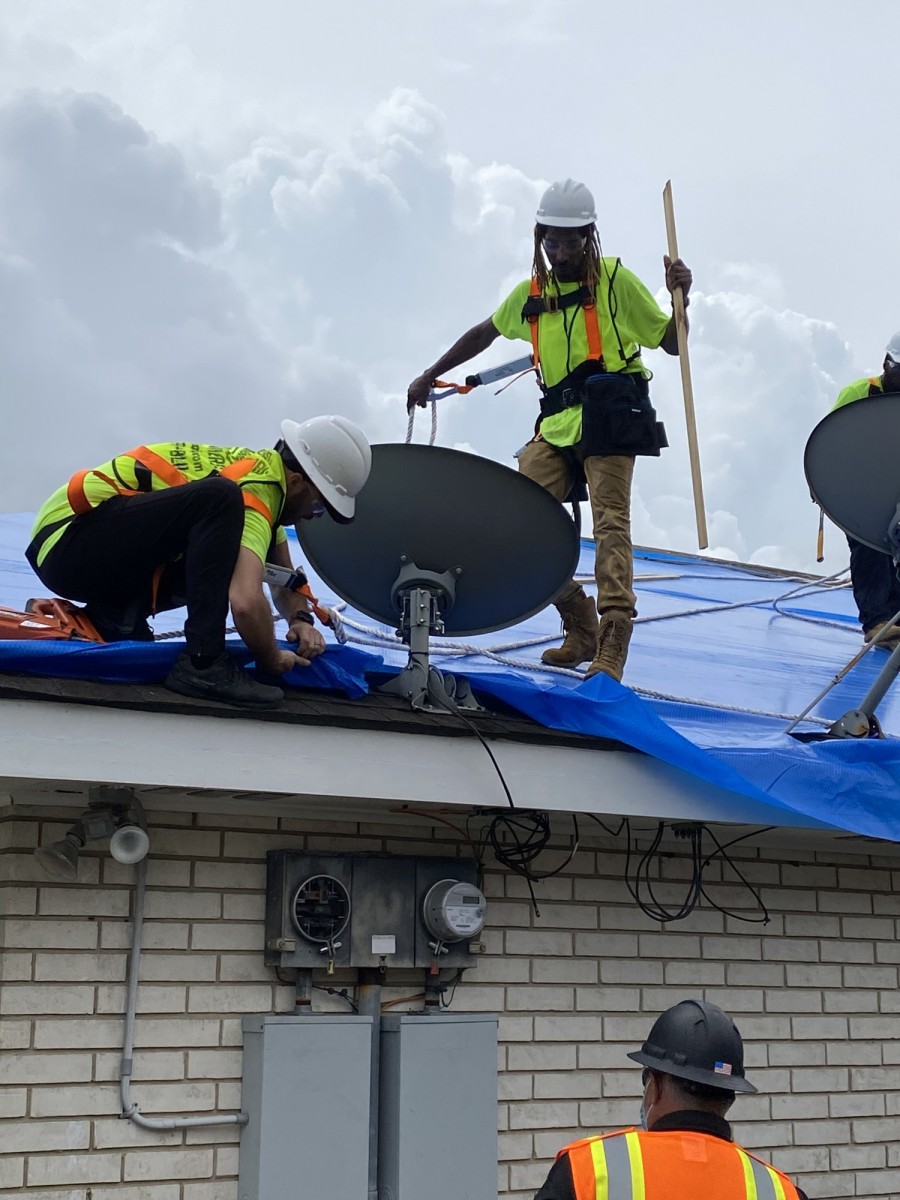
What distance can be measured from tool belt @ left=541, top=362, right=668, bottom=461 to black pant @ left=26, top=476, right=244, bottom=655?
2.17m

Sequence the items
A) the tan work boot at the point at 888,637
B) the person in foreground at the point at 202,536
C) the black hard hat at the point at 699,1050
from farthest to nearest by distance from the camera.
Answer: the tan work boot at the point at 888,637, the person in foreground at the point at 202,536, the black hard hat at the point at 699,1050

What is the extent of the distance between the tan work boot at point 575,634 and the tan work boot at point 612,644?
0.74 meters

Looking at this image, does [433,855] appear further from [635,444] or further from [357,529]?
[635,444]

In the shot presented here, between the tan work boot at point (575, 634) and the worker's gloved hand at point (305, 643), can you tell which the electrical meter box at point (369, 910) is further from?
the tan work boot at point (575, 634)

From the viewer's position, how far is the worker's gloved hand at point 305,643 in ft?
17.7

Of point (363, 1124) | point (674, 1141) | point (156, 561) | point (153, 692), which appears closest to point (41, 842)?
point (153, 692)

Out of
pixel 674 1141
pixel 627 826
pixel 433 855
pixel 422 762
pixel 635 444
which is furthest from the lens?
pixel 635 444

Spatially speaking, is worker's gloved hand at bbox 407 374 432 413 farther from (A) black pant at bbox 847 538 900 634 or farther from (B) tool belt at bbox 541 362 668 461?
(A) black pant at bbox 847 538 900 634

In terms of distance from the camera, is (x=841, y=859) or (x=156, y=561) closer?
(x=156, y=561)

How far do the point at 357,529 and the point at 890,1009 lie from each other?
134 inches

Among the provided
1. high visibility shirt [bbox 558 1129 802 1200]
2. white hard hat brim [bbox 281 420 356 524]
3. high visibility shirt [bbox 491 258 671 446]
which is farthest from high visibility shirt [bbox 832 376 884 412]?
Result: high visibility shirt [bbox 558 1129 802 1200]

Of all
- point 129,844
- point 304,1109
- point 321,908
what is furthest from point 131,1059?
point 321,908

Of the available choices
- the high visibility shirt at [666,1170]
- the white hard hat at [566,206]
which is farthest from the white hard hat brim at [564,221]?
the high visibility shirt at [666,1170]

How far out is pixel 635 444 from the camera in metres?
6.69
